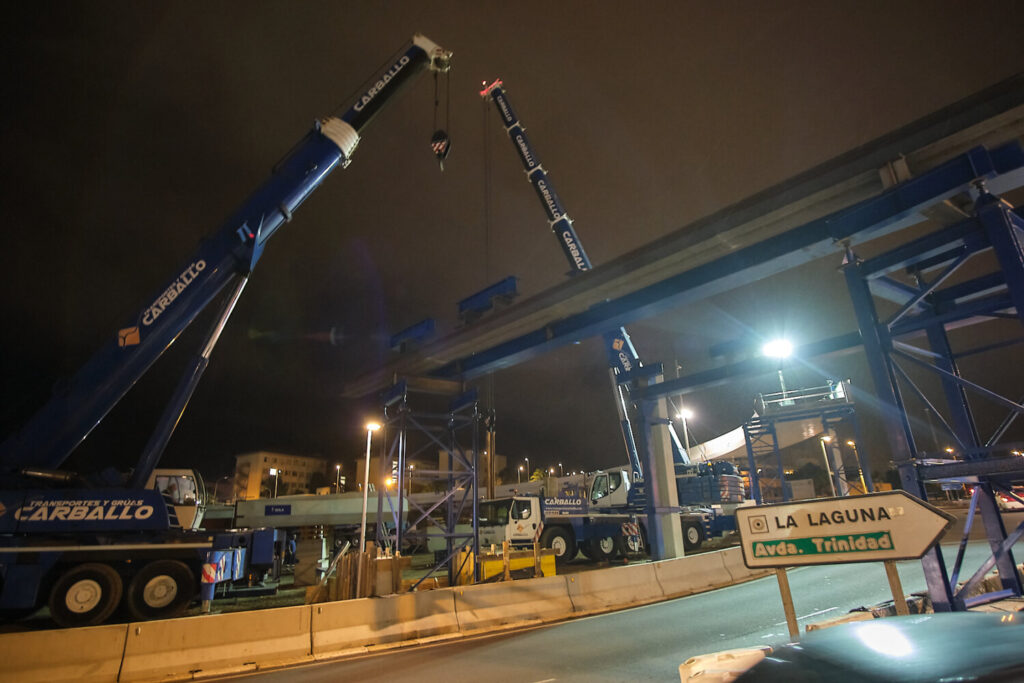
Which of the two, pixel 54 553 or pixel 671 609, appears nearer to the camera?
pixel 54 553

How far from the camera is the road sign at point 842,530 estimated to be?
394cm

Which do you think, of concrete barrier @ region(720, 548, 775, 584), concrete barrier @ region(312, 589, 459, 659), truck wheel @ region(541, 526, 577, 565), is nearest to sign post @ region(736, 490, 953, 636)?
concrete barrier @ region(312, 589, 459, 659)

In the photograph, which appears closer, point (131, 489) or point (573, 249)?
point (131, 489)

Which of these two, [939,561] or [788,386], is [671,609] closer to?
[939,561]

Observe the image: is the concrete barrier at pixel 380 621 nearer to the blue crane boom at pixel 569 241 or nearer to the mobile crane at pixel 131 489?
the mobile crane at pixel 131 489

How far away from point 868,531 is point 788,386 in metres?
24.2

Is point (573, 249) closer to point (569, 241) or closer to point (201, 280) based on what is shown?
point (569, 241)

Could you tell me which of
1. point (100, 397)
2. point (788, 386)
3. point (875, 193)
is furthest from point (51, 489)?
point (788, 386)

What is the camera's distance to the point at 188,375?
1210 centimetres

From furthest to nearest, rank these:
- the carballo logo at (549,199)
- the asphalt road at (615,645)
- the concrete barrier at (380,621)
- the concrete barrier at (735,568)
A: the carballo logo at (549,199) → the concrete barrier at (735,568) → the concrete barrier at (380,621) → the asphalt road at (615,645)

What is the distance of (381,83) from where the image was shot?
14.0 m

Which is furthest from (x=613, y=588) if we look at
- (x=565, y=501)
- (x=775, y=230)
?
(x=775, y=230)

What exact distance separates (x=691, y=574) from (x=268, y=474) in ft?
317

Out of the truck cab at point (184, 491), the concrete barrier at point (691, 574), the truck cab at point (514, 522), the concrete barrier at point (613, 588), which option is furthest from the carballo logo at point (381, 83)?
the concrete barrier at point (691, 574)
